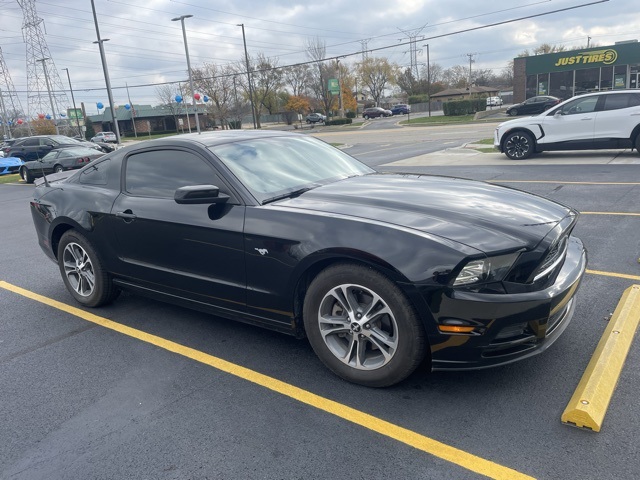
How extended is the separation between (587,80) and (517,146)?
36809 millimetres

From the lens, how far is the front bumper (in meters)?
2.66

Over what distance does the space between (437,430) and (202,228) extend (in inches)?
81.5

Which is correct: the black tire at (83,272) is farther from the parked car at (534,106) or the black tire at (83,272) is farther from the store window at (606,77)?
the store window at (606,77)

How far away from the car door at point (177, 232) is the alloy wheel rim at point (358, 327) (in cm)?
72

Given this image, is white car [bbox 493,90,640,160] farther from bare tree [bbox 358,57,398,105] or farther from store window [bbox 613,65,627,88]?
bare tree [bbox 358,57,398,105]

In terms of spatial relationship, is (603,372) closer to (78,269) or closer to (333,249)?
(333,249)

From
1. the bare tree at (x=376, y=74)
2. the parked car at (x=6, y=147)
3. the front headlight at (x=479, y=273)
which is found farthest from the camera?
the bare tree at (x=376, y=74)

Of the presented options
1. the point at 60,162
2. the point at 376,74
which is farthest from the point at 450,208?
the point at 376,74

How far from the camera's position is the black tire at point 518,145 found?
13191 millimetres

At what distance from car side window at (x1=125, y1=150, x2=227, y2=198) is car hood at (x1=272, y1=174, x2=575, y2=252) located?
759mm

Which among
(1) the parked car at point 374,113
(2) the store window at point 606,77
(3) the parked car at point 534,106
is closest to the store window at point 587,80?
(2) the store window at point 606,77

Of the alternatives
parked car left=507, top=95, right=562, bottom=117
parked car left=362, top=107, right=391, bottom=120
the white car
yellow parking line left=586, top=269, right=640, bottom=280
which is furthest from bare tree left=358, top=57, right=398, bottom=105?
yellow parking line left=586, top=269, right=640, bottom=280

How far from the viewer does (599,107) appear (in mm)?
12133

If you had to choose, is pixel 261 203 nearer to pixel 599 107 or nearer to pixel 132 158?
pixel 132 158
